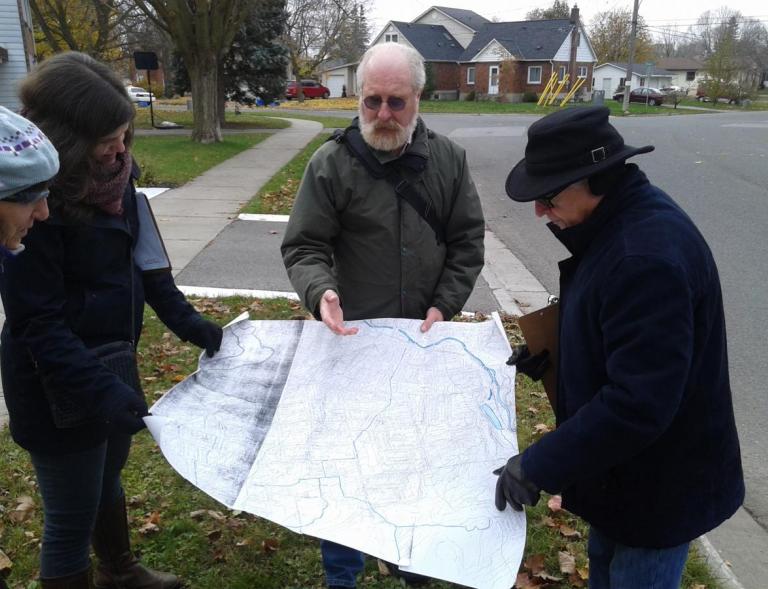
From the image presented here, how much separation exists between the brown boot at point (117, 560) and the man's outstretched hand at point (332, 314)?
114cm

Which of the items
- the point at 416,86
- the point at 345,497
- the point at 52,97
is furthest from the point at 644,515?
the point at 52,97

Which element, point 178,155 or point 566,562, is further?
point 178,155

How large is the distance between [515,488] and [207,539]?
2.01 metres

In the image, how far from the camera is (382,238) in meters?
2.66

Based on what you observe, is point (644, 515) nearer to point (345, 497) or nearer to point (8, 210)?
point (345, 497)

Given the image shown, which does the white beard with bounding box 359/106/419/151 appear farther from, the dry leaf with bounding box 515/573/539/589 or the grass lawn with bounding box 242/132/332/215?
the grass lawn with bounding box 242/132/332/215

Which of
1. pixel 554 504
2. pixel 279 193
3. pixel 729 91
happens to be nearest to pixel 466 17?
pixel 729 91

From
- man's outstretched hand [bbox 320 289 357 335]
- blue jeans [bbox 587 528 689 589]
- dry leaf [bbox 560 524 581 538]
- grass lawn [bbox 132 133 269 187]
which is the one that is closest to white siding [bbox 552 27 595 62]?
grass lawn [bbox 132 133 269 187]

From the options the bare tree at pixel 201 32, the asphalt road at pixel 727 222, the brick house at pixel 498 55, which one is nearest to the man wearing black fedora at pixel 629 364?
the asphalt road at pixel 727 222

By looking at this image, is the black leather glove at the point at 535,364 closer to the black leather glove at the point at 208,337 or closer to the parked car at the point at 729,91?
the black leather glove at the point at 208,337

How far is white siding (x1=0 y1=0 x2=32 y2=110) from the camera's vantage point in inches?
842

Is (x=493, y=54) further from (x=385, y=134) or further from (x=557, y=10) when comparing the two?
(x=385, y=134)

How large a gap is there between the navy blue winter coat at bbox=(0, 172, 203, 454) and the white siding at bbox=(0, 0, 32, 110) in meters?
22.3

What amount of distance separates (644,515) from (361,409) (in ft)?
2.87
